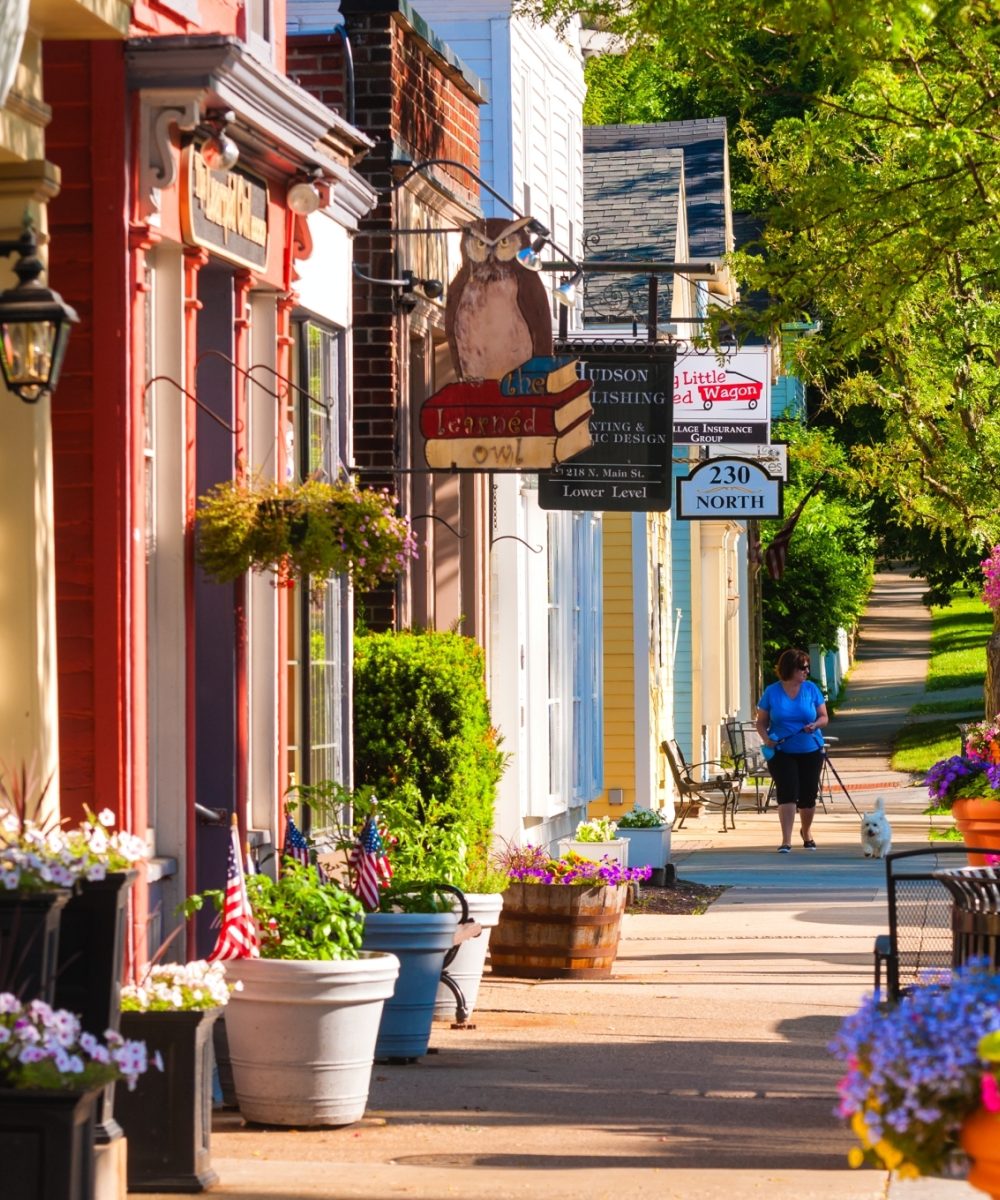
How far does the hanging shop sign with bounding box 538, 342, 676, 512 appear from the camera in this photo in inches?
632

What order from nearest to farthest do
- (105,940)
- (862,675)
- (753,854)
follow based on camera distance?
(105,940) < (753,854) < (862,675)

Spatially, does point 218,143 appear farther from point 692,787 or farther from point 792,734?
point 692,787

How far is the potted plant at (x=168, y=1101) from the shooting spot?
722cm

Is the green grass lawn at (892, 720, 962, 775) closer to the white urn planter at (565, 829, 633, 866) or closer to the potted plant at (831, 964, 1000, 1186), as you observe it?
the white urn planter at (565, 829, 633, 866)

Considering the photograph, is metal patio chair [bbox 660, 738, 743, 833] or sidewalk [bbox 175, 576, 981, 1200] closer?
sidewalk [bbox 175, 576, 981, 1200]

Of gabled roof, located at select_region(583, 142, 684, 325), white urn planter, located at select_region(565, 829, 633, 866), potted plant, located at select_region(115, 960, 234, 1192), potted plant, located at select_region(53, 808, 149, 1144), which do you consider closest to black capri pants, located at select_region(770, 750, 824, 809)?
white urn planter, located at select_region(565, 829, 633, 866)

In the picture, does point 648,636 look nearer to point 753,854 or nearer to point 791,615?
point 753,854

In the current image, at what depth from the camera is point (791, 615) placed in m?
41.3

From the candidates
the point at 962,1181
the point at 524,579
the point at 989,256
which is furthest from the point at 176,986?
the point at 524,579

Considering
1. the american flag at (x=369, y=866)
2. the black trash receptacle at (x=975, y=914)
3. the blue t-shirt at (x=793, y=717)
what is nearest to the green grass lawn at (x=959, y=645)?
the blue t-shirt at (x=793, y=717)

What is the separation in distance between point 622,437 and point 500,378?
325 centimetres

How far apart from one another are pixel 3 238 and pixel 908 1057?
4926 mm

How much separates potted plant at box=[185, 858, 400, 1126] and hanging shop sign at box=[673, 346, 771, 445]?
13.6 metres

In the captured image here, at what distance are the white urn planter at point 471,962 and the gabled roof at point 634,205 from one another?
14287 mm
